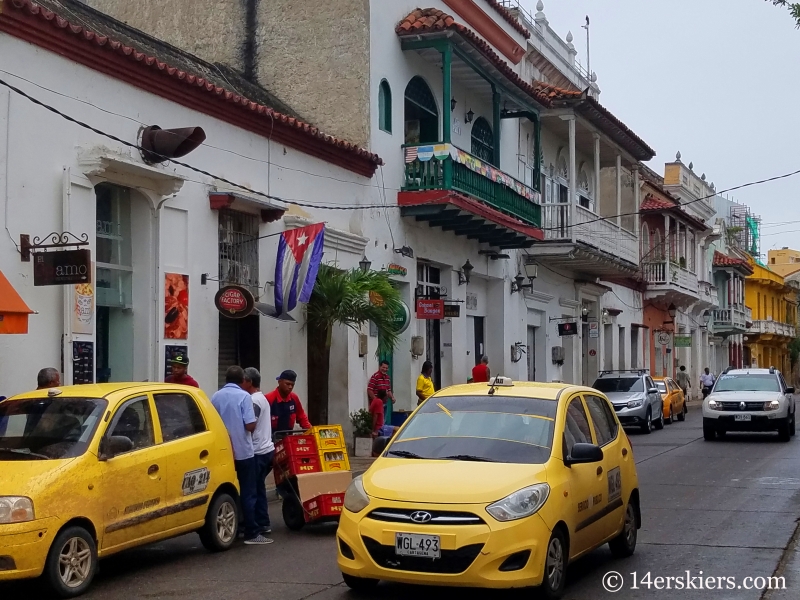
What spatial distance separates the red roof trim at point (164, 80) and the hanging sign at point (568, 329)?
11711mm

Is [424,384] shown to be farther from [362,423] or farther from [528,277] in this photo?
[528,277]

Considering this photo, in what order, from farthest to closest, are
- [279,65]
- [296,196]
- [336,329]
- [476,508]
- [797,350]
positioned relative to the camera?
[797,350]
[279,65]
[336,329]
[296,196]
[476,508]

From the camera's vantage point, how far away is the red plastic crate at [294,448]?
11492mm

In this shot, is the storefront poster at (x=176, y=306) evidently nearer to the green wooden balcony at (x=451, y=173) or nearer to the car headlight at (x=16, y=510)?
the car headlight at (x=16, y=510)

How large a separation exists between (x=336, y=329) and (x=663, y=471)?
6238 millimetres

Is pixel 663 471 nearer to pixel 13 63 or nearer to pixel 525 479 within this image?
pixel 525 479

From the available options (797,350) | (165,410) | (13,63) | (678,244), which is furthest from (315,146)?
(797,350)

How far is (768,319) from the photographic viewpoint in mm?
74688

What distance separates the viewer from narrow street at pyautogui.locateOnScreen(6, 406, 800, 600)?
27.1ft

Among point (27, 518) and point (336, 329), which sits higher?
point (336, 329)

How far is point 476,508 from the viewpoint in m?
7.36

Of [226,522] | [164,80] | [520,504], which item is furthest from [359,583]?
[164,80]

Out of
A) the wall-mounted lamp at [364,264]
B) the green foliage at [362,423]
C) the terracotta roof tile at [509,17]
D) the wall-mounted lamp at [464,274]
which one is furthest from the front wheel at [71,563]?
the terracotta roof tile at [509,17]

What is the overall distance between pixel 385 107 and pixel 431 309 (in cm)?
413
